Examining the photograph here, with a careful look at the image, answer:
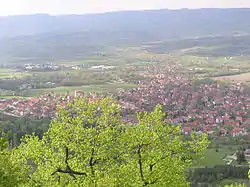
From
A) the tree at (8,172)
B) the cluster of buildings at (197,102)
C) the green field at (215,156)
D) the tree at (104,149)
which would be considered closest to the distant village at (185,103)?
the cluster of buildings at (197,102)

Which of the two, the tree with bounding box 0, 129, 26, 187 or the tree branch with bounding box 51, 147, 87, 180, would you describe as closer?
the tree with bounding box 0, 129, 26, 187

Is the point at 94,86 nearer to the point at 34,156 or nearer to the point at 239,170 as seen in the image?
the point at 239,170

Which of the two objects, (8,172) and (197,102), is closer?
(8,172)

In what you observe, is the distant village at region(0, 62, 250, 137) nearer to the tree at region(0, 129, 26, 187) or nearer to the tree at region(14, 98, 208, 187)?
the tree at region(14, 98, 208, 187)

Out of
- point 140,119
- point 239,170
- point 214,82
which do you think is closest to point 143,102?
point 214,82

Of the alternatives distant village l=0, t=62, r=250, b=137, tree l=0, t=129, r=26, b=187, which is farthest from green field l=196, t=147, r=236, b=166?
tree l=0, t=129, r=26, b=187

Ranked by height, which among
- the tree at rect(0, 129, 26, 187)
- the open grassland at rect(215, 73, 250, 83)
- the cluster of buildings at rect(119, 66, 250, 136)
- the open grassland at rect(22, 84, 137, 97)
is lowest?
the cluster of buildings at rect(119, 66, 250, 136)

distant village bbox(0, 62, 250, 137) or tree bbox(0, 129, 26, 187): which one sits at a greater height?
tree bbox(0, 129, 26, 187)

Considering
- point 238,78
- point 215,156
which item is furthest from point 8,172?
point 238,78

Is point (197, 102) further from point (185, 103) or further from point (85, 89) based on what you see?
point (85, 89)
